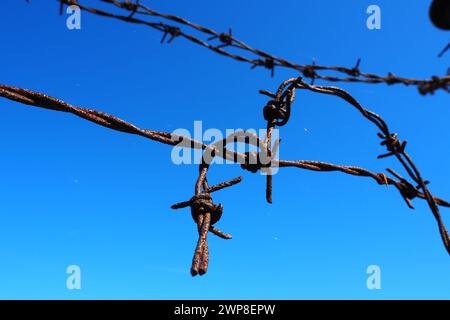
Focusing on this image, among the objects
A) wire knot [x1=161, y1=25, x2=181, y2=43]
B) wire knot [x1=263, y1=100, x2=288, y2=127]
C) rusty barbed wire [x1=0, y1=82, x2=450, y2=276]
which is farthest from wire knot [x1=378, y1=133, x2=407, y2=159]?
wire knot [x1=161, y1=25, x2=181, y2=43]

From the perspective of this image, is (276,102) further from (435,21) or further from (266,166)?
(435,21)

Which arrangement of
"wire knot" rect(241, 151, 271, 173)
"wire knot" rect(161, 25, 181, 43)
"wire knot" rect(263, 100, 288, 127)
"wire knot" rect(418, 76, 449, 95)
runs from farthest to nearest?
"wire knot" rect(263, 100, 288, 127)
"wire knot" rect(241, 151, 271, 173)
"wire knot" rect(161, 25, 181, 43)
"wire knot" rect(418, 76, 449, 95)

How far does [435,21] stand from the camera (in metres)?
1.56

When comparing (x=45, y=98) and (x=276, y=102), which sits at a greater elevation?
(x=276, y=102)

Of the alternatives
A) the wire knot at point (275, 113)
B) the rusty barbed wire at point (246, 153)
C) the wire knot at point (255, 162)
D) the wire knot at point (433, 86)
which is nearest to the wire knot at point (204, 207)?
the rusty barbed wire at point (246, 153)

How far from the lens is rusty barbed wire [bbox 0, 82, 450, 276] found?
91.1 inches

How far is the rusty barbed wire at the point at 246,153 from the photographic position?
91.1 inches

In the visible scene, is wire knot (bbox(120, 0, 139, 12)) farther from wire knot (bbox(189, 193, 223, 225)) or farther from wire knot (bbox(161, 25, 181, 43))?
wire knot (bbox(189, 193, 223, 225))

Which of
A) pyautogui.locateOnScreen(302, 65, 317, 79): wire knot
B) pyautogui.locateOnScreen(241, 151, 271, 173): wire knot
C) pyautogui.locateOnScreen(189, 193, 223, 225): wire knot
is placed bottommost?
pyautogui.locateOnScreen(189, 193, 223, 225): wire knot

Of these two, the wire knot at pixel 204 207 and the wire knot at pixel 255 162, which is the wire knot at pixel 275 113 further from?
the wire knot at pixel 204 207
